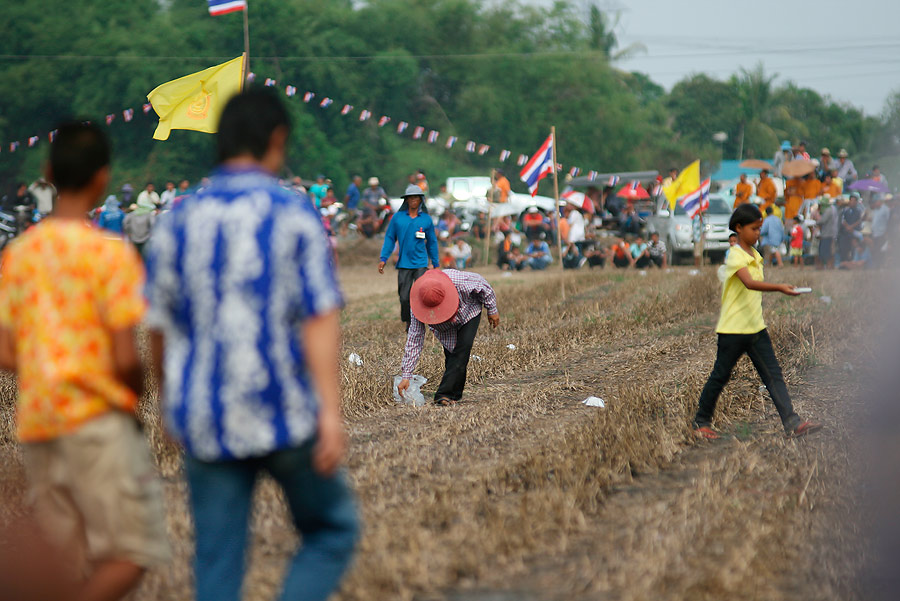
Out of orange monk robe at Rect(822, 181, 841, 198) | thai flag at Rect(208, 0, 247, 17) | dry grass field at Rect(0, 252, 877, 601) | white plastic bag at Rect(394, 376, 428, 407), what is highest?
thai flag at Rect(208, 0, 247, 17)

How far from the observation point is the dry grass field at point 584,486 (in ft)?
13.7

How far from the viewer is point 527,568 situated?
14.3 ft

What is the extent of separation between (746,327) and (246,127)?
451 cm

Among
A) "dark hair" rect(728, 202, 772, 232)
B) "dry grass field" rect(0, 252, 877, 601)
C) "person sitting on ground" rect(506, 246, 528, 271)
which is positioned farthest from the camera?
"person sitting on ground" rect(506, 246, 528, 271)

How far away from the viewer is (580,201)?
28.9 meters

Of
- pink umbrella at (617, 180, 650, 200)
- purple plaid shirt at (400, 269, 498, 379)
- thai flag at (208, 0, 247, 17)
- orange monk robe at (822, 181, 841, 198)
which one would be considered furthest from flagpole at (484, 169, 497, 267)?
purple plaid shirt at (400, 269, 498, 379)

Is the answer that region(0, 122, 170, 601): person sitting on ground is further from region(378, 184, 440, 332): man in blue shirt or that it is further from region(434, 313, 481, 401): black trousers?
region(378, 184, 440, 332): man in blue shirt

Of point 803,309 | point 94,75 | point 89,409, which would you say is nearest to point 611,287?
point 803,309

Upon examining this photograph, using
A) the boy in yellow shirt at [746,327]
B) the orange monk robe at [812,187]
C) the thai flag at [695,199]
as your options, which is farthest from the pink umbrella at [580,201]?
the boy in yellow shirt at [746,327]

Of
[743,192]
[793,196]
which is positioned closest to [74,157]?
[743,192]

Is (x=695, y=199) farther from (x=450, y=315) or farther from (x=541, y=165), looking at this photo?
(x=450, y=315)

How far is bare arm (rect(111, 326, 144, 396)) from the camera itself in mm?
3227

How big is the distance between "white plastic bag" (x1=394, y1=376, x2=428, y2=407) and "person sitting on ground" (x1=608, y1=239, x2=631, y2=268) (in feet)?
58.1

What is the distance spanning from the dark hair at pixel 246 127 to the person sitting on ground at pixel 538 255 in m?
24.3
